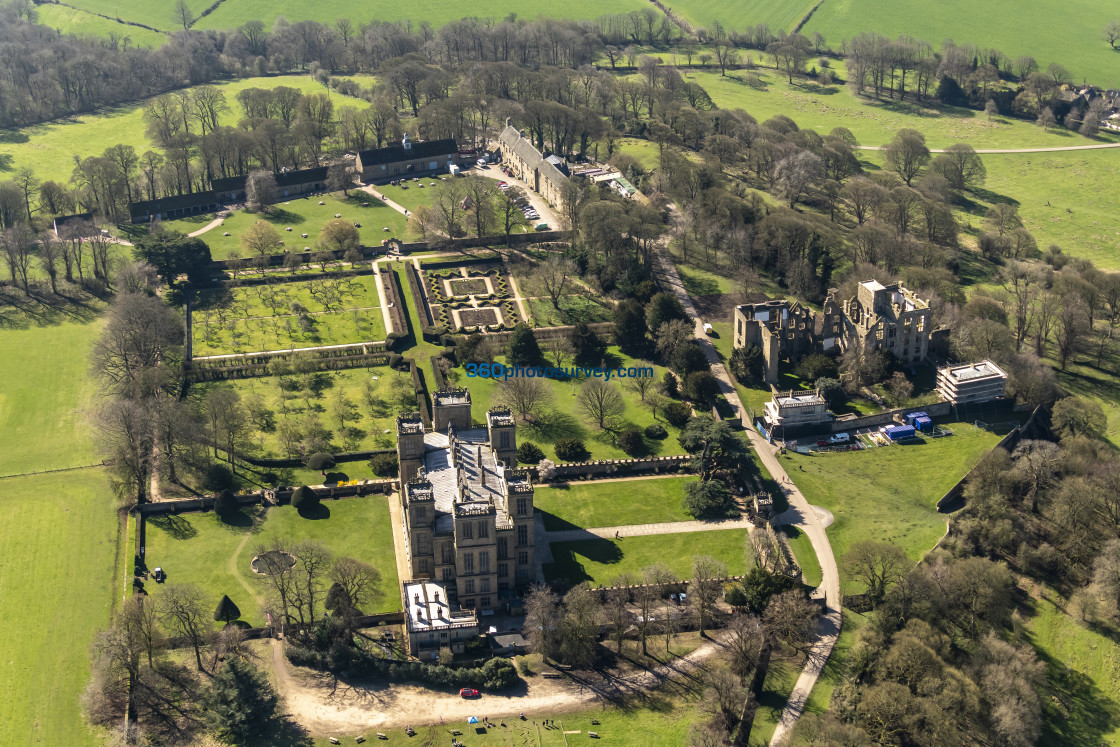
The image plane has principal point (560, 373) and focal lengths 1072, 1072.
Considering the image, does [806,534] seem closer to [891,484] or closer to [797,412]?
[891,484]

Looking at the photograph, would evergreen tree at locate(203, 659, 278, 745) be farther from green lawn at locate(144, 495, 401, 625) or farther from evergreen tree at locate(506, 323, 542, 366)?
evergreen tree at locate(506, 323, 542, 366)

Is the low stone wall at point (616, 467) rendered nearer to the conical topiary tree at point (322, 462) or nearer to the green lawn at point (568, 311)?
the conical topiary tree at point (322, 462)

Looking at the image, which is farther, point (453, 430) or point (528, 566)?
point (453, 430)

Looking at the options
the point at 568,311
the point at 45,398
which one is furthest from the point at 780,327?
the point at 45,398

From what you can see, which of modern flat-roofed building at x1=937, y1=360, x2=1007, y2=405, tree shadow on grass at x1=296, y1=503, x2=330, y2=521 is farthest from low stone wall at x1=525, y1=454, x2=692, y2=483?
modern flat-roofed building at x1=937, y1=360, x2=1007, y2=405

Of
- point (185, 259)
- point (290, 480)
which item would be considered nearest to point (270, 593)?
point (290, 480)

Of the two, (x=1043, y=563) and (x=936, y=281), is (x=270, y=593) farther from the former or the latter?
(x=936, y=281)

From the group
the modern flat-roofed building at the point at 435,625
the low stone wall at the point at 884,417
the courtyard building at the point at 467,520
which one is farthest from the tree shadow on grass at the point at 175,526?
the low stone wall at the point at 884,417
